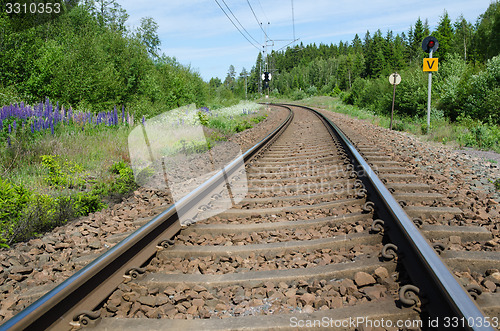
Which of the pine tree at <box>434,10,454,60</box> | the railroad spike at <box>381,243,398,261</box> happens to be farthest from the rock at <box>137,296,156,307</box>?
the pine tree at <box>434,10,454,60</box>

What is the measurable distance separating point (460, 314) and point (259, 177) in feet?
13.0

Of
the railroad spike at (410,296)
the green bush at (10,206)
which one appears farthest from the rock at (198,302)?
the green bush at (10,206)

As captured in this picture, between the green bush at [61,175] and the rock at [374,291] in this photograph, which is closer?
the rock at [374,291]

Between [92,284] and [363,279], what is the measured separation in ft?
5.51

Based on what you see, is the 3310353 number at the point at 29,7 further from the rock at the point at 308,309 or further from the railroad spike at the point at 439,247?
the railroad spike at the point at 439,247

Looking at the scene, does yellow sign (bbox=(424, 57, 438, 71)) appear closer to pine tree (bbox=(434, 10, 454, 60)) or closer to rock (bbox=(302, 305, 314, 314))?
rock (bbox=(302, 305, 314, 314))

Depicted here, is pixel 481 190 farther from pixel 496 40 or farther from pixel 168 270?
pixel 496 40

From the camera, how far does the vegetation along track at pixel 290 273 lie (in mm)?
1899

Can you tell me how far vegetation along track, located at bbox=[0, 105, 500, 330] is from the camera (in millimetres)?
1899

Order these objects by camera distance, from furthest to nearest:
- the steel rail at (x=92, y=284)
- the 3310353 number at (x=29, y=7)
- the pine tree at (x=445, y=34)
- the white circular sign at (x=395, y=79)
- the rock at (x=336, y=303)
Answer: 1. the pine tree at (x=445, y=34)
2. the 3310353 number at (x=29, y=7)
3. the white circular sign at (x=395, y=79)
4. the rock at (x=336, y=303)
5. the steel rail at (x=92, y=284)

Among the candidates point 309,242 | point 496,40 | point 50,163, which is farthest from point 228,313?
point 496,40

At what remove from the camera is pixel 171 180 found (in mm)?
5746

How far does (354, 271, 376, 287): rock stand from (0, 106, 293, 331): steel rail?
149 centimetres

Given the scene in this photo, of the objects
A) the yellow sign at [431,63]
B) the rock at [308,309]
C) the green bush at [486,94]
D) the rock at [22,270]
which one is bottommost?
the rock at [22,270]
